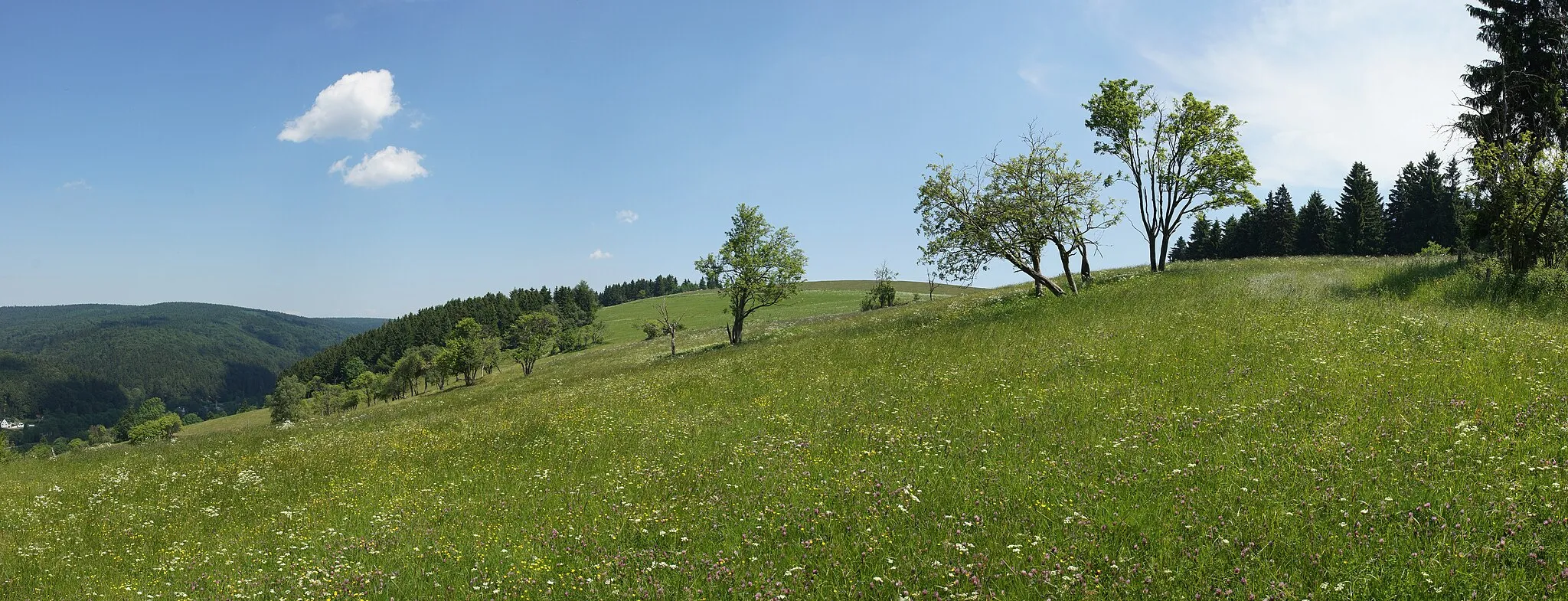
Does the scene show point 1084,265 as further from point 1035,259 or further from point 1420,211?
point 1420,211

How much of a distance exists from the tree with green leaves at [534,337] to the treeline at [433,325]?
3578 centimetres

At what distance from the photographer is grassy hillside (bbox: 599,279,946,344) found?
102 metres

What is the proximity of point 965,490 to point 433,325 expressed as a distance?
16884 centimetres

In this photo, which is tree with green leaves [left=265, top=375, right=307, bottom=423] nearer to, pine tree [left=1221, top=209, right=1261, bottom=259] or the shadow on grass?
the shadow on grass

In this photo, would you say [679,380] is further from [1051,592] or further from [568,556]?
[1051,592]

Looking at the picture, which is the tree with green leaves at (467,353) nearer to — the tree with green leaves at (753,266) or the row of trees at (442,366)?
the row of trees at (442,366)

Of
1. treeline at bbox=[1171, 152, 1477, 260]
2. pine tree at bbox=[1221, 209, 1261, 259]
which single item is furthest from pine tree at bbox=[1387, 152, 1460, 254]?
pine tree at bbox=[1221, 209, 1261, 259]

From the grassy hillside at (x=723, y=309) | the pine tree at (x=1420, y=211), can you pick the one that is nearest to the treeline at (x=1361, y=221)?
the pine tree at (x=1420, y=211)

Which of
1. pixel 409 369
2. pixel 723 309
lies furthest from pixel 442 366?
pixel 723 309

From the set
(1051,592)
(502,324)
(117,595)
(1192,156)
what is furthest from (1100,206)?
(502,324)

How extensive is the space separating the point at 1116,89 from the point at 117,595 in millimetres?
41405

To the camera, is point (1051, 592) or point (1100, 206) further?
point (1100, 206)

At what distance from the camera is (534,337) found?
85250 mm

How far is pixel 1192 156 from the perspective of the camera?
112ft
